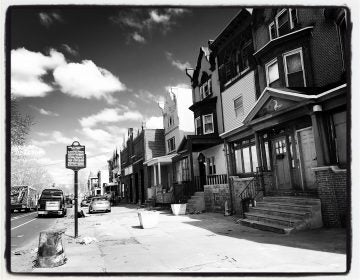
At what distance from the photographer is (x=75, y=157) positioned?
1019cm

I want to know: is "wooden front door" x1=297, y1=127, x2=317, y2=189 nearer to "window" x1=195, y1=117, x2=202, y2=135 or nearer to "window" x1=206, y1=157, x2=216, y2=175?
"window" x1=206, y1=157, x2=216, y2=175

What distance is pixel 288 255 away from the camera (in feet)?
22.3

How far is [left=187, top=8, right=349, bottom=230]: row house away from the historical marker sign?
760 cm

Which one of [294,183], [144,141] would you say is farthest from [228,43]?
[144,141]

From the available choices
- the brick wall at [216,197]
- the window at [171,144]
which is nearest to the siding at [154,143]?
the window at [171,144]

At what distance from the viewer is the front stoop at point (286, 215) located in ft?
31.9

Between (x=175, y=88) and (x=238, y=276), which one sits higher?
(x=175, y=88)

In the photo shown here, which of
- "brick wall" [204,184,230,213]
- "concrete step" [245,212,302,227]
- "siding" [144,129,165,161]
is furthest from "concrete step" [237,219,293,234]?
"siding" [144,129,165,161]

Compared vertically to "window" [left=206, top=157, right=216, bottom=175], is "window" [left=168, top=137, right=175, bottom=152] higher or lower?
higher

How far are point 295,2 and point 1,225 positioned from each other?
5.68m

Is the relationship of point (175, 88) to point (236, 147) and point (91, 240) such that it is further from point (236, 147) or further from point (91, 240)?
point (91, 240)

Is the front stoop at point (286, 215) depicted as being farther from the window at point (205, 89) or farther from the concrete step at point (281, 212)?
the window at point (205, 89)

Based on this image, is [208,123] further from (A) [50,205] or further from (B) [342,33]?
(A) [50,205]

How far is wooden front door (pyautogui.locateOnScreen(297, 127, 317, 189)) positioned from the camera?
12.1m
